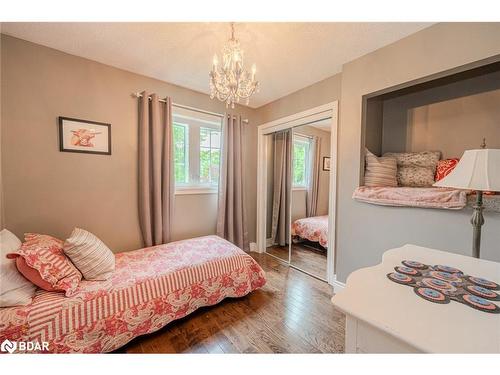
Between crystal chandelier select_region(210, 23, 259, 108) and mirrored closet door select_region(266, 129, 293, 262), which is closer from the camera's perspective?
crystal chandelier select_region(210, 23, 259, 108)

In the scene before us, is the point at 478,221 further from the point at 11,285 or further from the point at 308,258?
the point at 11,285

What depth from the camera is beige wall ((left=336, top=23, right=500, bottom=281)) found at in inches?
51.4

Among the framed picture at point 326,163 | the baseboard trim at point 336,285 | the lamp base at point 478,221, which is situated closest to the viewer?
the lamp base at point 478,221

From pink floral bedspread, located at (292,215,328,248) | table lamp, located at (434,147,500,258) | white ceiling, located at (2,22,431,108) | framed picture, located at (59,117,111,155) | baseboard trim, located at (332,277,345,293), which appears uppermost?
white ceiling, located at (2,22,431,108)

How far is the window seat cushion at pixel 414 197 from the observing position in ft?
4.40

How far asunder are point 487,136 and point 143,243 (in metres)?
3.40

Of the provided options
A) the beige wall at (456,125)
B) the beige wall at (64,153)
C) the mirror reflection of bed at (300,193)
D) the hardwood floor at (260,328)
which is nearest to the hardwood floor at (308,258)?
the mirror reflection of bed at (300,193)

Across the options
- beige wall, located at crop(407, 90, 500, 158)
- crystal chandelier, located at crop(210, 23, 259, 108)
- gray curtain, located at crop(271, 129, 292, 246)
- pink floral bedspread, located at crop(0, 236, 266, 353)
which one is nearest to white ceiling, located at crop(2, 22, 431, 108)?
crystal chandelier, located at crop(210, 23, 259, 108)

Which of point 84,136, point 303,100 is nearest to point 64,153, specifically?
point 84,136

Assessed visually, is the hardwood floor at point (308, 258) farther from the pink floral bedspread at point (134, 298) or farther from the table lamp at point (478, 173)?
the table lamp at point (478, 173)

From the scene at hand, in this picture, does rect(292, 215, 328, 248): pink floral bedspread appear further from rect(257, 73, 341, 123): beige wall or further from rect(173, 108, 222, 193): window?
rect(257, 73, 341, 123): beige wall

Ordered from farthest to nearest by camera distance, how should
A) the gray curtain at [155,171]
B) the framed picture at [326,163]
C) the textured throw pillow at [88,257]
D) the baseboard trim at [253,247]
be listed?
A: the baseboard trim at [253,247], the framed picture at [326,163], the gray curtain at [155,171], the textured throw pillow at [88,257]

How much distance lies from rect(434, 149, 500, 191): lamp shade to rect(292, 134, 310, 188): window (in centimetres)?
173

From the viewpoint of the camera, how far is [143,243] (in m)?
2.30
